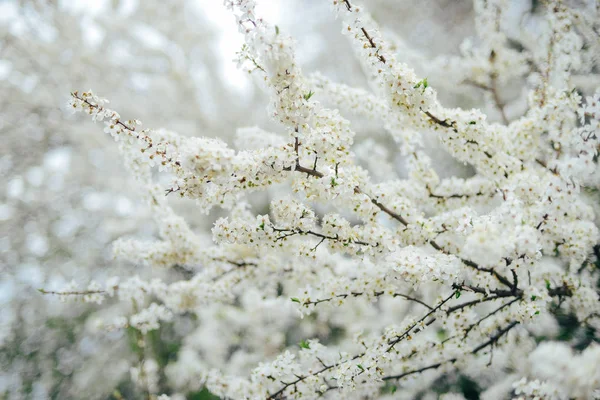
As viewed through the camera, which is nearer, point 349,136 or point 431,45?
point 349,136

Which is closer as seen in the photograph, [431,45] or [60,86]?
[60,86]

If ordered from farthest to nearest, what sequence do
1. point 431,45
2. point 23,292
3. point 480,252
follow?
point 431,45 < point 23,292 < point 480,252

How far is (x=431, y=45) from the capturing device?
6.68 meters

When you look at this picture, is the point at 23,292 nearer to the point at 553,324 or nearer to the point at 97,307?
the point at 97,307

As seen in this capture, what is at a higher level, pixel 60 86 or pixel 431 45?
pixel 431 45

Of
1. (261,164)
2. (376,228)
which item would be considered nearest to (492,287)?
(376,228)

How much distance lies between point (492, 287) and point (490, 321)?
1.29ft

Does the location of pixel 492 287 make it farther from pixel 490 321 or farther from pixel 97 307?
pixel 97 307

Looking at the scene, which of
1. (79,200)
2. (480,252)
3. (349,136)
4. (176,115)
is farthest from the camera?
(176,115)

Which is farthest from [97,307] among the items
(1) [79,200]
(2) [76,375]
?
(1) [79,200]

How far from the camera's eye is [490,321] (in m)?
2.18

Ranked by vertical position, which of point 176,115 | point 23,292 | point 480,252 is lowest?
point 480,252

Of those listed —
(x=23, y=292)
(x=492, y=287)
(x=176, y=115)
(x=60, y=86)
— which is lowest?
(x=492, y=287)

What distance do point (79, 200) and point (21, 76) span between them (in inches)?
72.6
